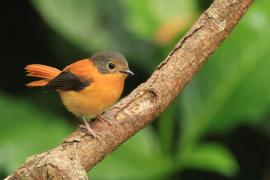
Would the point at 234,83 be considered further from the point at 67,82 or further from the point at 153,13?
the point at 67,82

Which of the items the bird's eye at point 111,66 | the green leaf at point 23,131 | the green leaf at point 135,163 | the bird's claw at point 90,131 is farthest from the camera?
the green leaf at point 135,163

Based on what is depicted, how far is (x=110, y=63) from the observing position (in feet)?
11.4

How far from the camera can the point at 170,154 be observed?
4.93 m

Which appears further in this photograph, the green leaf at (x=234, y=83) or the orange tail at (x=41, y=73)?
the green leaf at (x=234, y=83)

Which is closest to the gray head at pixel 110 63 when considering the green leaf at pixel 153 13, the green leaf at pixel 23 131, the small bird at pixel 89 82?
the small bird at pixel 89 82

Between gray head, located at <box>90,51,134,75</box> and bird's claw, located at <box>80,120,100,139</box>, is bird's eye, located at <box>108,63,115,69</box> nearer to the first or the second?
gray head, located at <box>90,51,134,75</box>

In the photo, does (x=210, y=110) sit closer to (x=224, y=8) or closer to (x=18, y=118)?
(x=18, y=118)

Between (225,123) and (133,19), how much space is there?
88 cm

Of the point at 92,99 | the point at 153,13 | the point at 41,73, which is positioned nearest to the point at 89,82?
the point at 92,99

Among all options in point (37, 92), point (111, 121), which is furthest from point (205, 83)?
point (111, 121)

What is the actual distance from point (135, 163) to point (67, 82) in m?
1.46

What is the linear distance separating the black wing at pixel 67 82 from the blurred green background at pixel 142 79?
1.09m

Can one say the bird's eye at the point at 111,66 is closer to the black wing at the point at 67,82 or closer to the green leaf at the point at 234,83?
the black wing at the point at 67,82

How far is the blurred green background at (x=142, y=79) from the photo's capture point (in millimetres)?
4691
